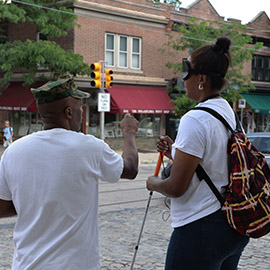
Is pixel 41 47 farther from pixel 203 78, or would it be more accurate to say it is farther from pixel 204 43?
pixel 203 78

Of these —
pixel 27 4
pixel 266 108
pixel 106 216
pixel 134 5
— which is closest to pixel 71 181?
pixel 106 216

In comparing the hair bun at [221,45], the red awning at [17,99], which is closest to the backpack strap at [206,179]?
the hair bun at [221,45]

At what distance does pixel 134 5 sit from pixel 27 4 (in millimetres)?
6550

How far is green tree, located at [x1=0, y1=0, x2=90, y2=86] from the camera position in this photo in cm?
2152

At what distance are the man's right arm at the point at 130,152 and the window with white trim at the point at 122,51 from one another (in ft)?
76.3

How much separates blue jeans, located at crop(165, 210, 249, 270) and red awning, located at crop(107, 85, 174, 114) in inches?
870

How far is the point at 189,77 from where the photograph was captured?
2857 mm

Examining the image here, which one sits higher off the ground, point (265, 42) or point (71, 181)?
point (265, 42)

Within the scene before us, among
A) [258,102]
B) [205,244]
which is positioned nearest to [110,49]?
[258,102]

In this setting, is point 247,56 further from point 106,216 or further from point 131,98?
point 106,216

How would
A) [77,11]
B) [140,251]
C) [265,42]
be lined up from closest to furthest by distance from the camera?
[140,251], [77,11], [265,42]

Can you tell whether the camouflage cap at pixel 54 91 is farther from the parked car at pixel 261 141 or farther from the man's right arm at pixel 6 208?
the parked car at pixel 261 141

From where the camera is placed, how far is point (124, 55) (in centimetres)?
2672

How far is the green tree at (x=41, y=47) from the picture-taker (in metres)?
21.5
